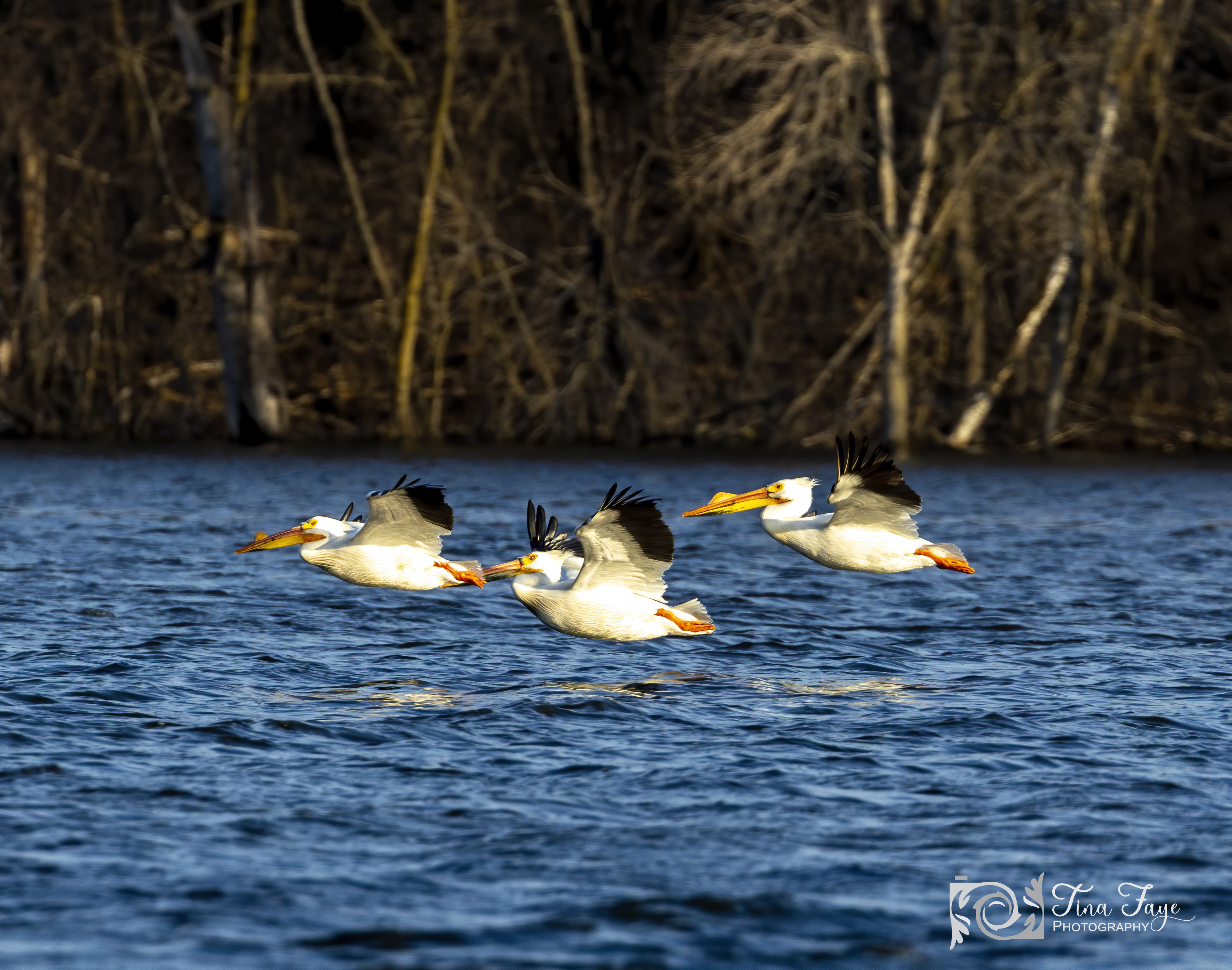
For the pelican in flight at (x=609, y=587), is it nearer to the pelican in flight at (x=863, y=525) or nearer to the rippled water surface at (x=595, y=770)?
the rippled water surface at (x=595, y=770)

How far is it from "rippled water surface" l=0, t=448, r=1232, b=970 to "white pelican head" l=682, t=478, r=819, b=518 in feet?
3.55

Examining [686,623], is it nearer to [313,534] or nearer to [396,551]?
[396,551]

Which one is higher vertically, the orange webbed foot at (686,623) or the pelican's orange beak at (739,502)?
the pelican's orange beak at (739,502)

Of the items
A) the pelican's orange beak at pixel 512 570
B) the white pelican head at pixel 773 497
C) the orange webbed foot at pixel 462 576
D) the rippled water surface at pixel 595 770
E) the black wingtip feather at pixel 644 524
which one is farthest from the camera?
the white pelican head at pixel 773 497

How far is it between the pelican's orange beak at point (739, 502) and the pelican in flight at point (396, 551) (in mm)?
1735

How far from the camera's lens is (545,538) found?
12977 mm

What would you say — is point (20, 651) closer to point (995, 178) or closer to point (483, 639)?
point (483, 639)

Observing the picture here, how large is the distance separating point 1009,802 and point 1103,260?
26.8 meters

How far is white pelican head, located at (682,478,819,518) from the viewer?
13.8 m

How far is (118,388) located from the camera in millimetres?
37688

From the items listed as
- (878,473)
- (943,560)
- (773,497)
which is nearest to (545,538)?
(773,497)

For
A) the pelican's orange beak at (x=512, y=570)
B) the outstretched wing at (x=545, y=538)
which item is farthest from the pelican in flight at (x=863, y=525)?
the pelican's orange beak at (x=512, y=570)

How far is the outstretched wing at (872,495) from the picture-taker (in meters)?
13.1

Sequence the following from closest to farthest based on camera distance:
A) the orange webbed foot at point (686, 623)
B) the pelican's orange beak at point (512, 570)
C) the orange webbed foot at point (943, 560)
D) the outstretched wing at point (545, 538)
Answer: the orange webbed foot at point (686, 623) → the pelican's orange beak at point (512, 570) → the outstretched wing at point (545, 538) → the orange webbed foot at point (943, 560)
